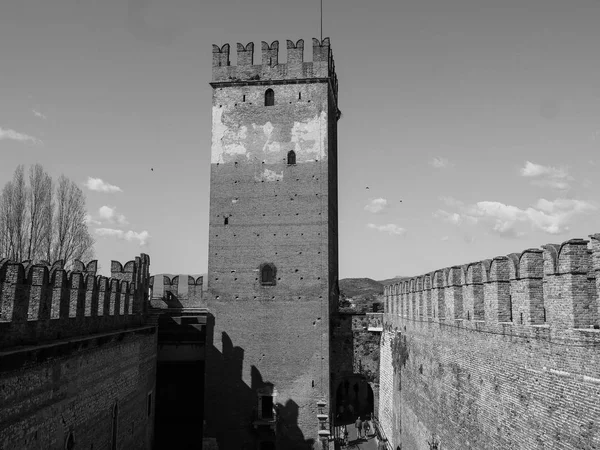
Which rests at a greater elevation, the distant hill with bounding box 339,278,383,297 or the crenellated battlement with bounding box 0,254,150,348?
the distant hill with bounding box 339,278,383,297

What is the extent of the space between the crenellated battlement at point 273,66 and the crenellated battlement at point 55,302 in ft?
26.3

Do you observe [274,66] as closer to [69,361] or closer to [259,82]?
[259,82]

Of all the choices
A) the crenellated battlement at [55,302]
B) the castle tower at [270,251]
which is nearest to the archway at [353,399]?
the castle tower at [270,251]

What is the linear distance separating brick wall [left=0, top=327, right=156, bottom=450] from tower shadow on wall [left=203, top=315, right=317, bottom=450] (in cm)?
206

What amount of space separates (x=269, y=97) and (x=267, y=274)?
597 centimetres

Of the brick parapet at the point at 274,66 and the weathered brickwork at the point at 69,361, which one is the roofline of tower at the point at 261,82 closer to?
the brick parapet at the point at 274,66

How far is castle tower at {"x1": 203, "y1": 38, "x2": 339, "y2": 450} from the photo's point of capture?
1670 cm

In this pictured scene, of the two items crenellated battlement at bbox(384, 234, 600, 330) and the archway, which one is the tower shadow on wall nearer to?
the archway

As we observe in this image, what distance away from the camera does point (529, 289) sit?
679 cm

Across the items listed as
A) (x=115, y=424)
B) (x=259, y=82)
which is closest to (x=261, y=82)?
(x=259, y=82)

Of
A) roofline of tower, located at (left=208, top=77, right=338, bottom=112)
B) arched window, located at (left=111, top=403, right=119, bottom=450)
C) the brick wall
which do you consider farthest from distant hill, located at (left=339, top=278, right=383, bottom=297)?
arched window, located at (left=111, top=403, right=119, bottom=450)

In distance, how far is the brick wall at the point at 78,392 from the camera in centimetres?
790

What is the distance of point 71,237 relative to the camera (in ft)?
75.5

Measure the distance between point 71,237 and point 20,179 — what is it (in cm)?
314
